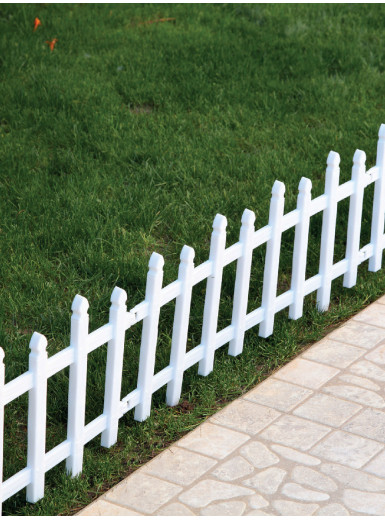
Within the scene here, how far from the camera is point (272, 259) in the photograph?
518cm

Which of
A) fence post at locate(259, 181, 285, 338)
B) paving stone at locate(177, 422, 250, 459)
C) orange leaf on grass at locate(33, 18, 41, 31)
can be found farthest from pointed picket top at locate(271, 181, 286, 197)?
orange leaf on grass at locate(33, 18, 41, 31)

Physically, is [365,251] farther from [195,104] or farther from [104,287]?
[195,104]

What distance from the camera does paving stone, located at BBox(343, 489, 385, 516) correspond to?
12.6ft

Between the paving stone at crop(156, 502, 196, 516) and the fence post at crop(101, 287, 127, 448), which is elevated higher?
the fence post at crop(101, 287, 127, 448)

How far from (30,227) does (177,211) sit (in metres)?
1.05

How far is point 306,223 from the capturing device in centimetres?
532

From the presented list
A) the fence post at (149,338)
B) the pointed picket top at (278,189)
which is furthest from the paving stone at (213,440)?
the pointed picket top at (278,189)

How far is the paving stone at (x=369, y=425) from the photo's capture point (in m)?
4.42

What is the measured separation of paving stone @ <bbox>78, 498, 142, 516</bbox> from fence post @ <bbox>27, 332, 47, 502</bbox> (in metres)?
0.25

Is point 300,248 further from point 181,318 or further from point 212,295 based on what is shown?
point 181,318

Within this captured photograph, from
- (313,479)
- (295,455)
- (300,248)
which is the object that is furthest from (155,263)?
(300,248)

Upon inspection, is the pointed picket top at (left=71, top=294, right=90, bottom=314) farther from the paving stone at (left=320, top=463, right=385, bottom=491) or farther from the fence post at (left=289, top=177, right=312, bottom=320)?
the fence post at (left=289, top=177, right=312, bottom=320)

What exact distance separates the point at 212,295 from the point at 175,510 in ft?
4.30

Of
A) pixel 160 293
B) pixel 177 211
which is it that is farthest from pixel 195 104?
pixel 160 293
